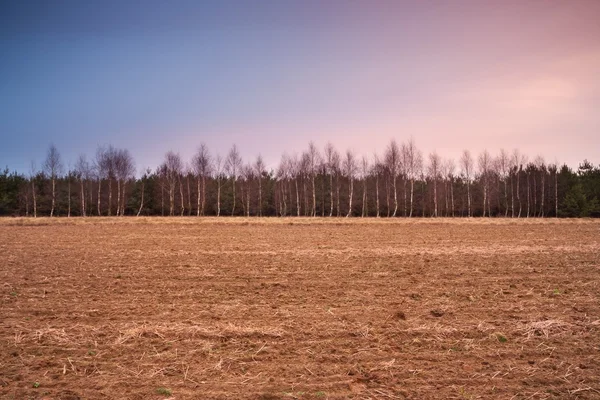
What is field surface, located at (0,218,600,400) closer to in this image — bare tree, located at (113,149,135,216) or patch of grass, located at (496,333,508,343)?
patch of grass, located at (496,333,508,343)

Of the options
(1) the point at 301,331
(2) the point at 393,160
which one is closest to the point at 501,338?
(1) the point at 301,331

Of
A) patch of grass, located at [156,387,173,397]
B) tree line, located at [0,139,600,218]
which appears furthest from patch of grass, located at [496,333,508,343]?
tree line, located at [0,139,600,218]

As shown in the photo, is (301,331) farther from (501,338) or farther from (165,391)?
(501,338)

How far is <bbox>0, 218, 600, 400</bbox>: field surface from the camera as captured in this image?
4699 millimetres

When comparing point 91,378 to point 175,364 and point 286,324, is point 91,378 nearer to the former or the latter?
point 175,364

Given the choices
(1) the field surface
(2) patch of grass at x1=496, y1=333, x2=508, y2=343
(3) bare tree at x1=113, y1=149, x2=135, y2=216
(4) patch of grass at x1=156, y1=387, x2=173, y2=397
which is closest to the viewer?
(4) patch of grass at x1=156, y1=387, x2=173, y2=397

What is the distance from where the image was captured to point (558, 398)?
4375mm


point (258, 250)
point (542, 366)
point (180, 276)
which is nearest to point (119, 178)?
point (258, 250)

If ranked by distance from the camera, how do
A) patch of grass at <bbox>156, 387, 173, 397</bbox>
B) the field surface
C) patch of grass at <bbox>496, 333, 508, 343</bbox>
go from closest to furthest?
patch of grass at <bbox>156, 387, 173, 397</bbox> < the field surface < patch of grass at <bbox>496, 333, 508, 343</bbox>

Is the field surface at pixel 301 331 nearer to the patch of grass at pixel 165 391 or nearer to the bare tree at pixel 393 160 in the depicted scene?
the patch of grass at pixel 165 391

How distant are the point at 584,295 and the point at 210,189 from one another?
2681 inches

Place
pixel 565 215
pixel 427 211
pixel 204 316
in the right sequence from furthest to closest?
pixel 427 211 → pixel 565 215 → pixel 204 316

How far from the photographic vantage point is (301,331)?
6578 millimetres

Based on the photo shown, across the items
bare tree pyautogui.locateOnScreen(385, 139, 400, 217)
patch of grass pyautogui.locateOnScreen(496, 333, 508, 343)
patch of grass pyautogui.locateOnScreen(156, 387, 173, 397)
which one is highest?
bare tree pyautogui.locateOnScreen(385, 139, 400, 217)
